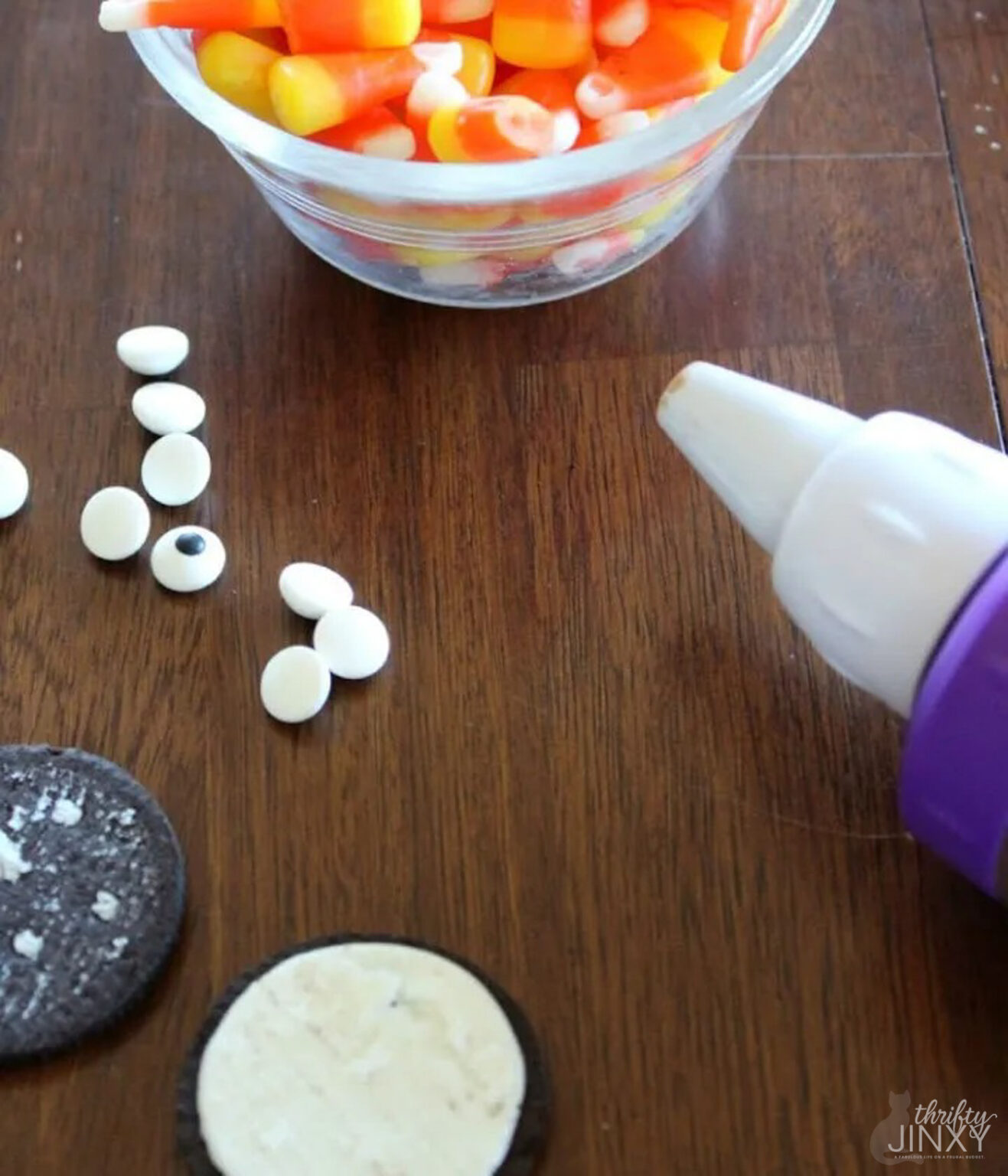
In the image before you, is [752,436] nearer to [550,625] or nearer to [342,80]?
[550,625]

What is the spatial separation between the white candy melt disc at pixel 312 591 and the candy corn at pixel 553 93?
0.21 m

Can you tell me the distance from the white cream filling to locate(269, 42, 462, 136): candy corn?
34 cm

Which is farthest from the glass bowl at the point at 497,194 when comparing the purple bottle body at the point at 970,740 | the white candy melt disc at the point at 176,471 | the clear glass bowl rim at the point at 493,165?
the purple bottle body at the point at 970,740

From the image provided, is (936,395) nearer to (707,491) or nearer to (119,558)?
(707,491)

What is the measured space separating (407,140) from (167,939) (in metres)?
0.34

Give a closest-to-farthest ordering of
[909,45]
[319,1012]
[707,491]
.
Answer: [319,1012], [707,491], [909,45]

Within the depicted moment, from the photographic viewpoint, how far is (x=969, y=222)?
2.27ft

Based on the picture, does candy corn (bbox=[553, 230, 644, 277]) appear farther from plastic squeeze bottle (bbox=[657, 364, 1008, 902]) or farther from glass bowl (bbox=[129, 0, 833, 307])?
plastic squeeze bottle (bbox=[657, 364, 1008, 902])

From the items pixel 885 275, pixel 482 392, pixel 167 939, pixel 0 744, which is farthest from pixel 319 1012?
pixel 885 275

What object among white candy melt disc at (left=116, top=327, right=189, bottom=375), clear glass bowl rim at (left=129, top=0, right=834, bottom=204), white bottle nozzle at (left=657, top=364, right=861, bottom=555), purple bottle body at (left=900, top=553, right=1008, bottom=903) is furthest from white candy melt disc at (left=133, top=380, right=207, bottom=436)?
purple bottle body at (left=900, top=553, right=1008, bottom=903)

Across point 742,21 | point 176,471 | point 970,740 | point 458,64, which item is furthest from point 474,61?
point 970,740

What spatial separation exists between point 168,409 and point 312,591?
118mm

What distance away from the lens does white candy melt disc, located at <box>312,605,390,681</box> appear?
59 centimetres

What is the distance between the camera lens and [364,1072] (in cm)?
52
